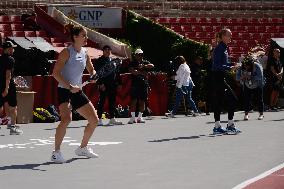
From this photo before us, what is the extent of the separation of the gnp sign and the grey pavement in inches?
534

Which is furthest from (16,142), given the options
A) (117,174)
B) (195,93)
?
(195,93)

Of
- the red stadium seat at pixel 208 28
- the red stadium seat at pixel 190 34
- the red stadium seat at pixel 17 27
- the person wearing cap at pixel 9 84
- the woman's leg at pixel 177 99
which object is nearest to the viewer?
A: the person wearing cap at pixel 9 84

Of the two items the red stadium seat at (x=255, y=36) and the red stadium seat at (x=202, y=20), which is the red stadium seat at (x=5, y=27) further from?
the red stadium seat at (x=255, y=36)

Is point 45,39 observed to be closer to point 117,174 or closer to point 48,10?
point 48,10

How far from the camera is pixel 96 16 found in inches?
1179

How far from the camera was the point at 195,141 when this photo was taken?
13125 mm

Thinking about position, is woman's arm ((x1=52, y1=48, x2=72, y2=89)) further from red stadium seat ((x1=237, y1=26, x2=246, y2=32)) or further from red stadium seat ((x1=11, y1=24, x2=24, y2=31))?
red stadium seat ((x1=237, y1=26, x2=246, y2=32))

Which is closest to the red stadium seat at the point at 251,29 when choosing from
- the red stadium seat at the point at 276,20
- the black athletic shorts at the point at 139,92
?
the red stadium seat at the point at 276,20

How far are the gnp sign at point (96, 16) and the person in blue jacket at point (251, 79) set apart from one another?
37.6 ft

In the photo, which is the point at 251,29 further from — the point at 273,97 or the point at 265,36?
the point at 273,97

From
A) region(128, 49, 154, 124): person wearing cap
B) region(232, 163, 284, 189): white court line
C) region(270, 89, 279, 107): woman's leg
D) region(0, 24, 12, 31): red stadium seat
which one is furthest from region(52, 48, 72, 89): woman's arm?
region(0, 24, 12, 31): red stadium seat

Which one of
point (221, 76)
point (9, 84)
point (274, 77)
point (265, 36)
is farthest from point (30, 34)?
point (221, 76)

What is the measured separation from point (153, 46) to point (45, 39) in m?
5.12

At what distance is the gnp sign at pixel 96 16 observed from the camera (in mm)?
29750
